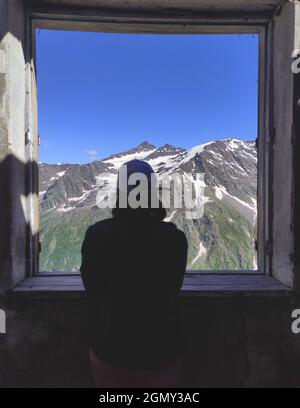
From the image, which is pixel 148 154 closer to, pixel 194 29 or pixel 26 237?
pixel 194 29

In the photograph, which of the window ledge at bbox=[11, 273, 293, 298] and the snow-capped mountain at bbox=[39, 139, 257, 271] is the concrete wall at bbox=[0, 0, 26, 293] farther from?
the snow-capped mountain at bbox=[39, 139, 257, 271]

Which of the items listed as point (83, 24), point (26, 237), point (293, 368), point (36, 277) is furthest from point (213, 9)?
point (293, 368)

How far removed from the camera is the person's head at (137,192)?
137cm

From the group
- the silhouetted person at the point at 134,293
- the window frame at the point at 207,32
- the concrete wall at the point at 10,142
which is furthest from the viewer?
the window frame at the point at 207,32

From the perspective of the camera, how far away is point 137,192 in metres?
1.39

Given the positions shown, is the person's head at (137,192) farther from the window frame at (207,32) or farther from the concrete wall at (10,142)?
the window frame at (207,32)

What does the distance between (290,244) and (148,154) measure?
4.68ft

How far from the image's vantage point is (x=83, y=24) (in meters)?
2.34

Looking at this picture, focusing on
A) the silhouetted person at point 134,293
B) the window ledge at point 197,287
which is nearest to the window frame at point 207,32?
the window ledge at point 197,287

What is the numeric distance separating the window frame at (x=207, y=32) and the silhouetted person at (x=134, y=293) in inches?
43.3

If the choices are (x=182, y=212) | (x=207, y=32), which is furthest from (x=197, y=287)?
(x=207, y=32)

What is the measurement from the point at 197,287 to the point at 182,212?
76 cm

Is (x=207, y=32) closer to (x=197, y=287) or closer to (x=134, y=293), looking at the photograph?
(x=197, y=287)

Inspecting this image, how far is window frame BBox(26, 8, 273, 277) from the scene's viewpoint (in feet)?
7.51
